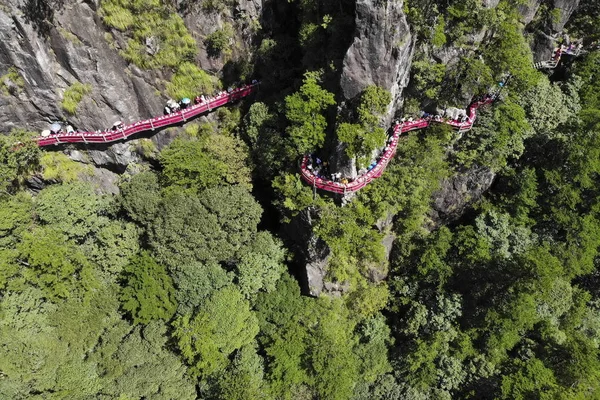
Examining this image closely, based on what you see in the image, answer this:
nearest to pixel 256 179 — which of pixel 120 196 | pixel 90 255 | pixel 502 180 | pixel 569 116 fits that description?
pixel 120 196

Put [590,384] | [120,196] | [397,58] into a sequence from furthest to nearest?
[120,196] → [590,384] → [397,58]

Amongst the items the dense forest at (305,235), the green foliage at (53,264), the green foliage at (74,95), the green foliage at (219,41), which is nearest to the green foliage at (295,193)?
the dense forest at (305,235)

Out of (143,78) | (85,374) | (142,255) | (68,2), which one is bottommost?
(85,374)

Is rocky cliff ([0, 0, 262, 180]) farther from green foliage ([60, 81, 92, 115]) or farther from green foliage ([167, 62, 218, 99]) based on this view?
green foliage ([167, 62, 218, 99])

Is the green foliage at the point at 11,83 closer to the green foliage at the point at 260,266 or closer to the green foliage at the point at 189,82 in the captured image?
the green foliage at the point at 189,82

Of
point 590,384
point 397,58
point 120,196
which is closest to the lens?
point 397,58

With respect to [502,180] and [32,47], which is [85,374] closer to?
[32,47]

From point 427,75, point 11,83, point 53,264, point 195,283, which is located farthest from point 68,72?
point 427,75

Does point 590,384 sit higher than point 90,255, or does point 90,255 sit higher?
point 90,255
